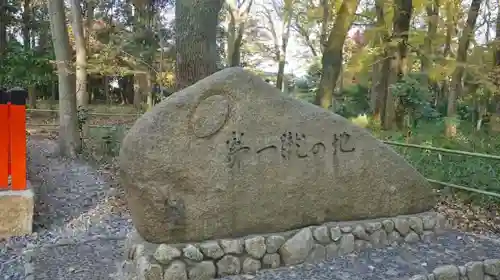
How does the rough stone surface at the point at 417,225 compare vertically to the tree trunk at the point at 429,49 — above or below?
below

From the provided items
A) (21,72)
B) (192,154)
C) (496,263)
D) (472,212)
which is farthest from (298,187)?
(21,72)

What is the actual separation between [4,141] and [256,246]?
3264mm

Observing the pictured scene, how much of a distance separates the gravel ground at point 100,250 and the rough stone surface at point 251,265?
0.08 meters

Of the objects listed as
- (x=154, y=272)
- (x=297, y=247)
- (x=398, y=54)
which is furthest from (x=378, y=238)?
(x=398, y=54)

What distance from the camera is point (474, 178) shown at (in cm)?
626

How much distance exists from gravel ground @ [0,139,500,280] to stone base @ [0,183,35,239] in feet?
0.39

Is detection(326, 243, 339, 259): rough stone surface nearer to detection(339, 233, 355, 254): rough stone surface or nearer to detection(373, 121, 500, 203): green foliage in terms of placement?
detection(339, 233, 355, 254): rough stone surface

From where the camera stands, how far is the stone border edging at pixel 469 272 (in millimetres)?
3717

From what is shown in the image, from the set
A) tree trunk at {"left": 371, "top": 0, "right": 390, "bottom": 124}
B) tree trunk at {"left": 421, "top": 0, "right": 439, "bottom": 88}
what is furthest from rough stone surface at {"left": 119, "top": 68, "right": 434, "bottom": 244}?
tree trunk at {"left": 421, "top": 0, "right": 439, "bottom": 88}

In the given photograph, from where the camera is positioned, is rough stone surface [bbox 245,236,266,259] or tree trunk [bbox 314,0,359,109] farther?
tree trunk [bbox 314,0,359,109]

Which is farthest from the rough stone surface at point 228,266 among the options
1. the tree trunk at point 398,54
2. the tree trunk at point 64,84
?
the tree trunk at point 398,54

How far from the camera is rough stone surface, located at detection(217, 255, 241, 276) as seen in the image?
3.58 metres

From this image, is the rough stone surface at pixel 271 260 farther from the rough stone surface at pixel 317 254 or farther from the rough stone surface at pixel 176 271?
the rough stone surface at pixel 176 271

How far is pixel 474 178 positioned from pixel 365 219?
2.72 m
